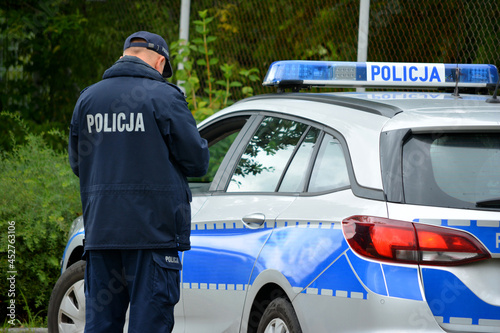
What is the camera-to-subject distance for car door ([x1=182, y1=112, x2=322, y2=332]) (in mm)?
3859

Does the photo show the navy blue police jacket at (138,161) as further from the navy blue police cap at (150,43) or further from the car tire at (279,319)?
the car tire at (279,319)

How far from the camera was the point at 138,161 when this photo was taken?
11.5 feet

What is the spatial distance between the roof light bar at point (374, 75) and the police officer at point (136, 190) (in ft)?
3.03

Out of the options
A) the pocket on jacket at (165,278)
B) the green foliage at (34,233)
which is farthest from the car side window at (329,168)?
the green foliage at (34,233)

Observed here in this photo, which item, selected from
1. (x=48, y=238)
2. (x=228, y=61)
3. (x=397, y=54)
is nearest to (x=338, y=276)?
(x=48, y=238)

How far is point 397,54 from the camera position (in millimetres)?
7594

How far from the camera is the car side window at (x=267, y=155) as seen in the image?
156 inches

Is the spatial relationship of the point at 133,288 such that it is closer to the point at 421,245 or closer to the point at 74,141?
the point at 74,141

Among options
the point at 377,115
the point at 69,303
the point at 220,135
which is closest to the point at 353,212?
the point at 377,115

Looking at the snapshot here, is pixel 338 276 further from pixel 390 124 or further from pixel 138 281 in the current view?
pixel 138 281

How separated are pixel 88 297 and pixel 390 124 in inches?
62.4

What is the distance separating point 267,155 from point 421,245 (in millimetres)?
1364

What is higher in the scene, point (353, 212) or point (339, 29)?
point (339, 29)

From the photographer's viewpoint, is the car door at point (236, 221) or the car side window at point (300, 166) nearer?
the car side window at point (300, 166)
